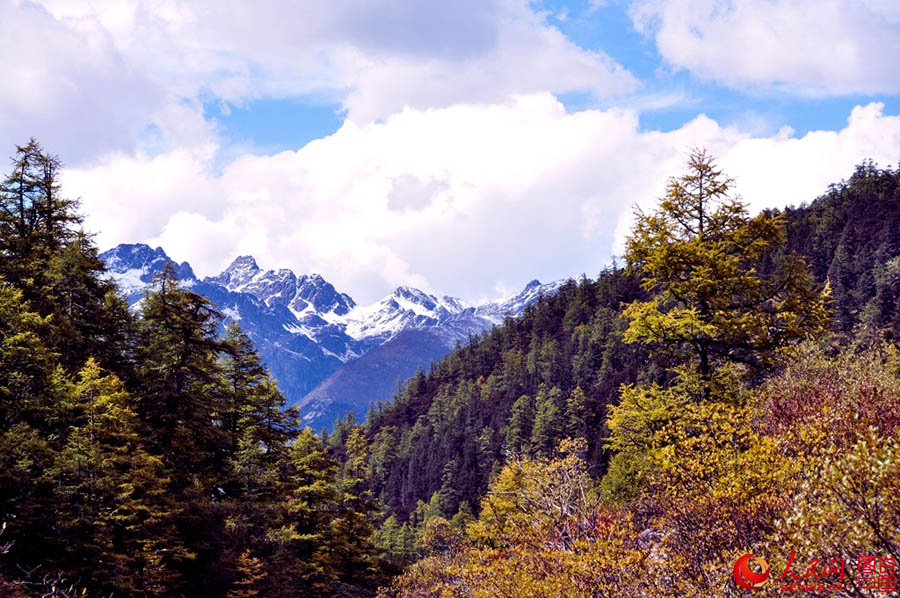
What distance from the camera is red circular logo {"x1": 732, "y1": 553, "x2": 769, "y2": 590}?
8984 mm

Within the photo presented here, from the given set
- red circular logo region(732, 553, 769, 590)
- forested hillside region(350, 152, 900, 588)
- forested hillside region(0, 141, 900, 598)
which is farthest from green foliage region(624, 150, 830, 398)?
forested hillside region(350, 152, 900, 588)

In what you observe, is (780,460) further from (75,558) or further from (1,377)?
(1,377)

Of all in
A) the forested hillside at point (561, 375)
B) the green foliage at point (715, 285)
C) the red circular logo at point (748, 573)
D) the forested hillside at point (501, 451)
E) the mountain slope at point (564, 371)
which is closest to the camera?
the red circular logo at point (748, 573)

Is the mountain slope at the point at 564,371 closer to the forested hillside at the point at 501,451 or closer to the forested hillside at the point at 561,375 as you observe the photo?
the forested hillside at the point at 561,375

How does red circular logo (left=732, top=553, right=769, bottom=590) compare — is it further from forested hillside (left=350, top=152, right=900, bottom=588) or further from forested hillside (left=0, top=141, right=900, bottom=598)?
forested hillside (left=350, top=152, right=900, bottom=588)

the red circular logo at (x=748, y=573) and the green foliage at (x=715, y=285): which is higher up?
the green foliage at (x=715, y=285)

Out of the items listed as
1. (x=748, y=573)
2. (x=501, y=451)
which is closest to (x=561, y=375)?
(x=501, y=451)

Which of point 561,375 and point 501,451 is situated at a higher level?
point 561,375

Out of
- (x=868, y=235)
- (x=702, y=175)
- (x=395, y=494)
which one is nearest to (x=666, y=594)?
(x=702, y=175)

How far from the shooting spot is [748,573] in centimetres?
918

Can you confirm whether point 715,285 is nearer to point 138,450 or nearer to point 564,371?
point 138,450

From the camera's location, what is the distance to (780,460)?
10070mm

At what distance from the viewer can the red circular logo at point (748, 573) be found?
8.98m

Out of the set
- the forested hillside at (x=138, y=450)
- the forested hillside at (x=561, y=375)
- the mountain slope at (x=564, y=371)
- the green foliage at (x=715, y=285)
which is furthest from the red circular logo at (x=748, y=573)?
the mountain slope at (x=564, y=371)
